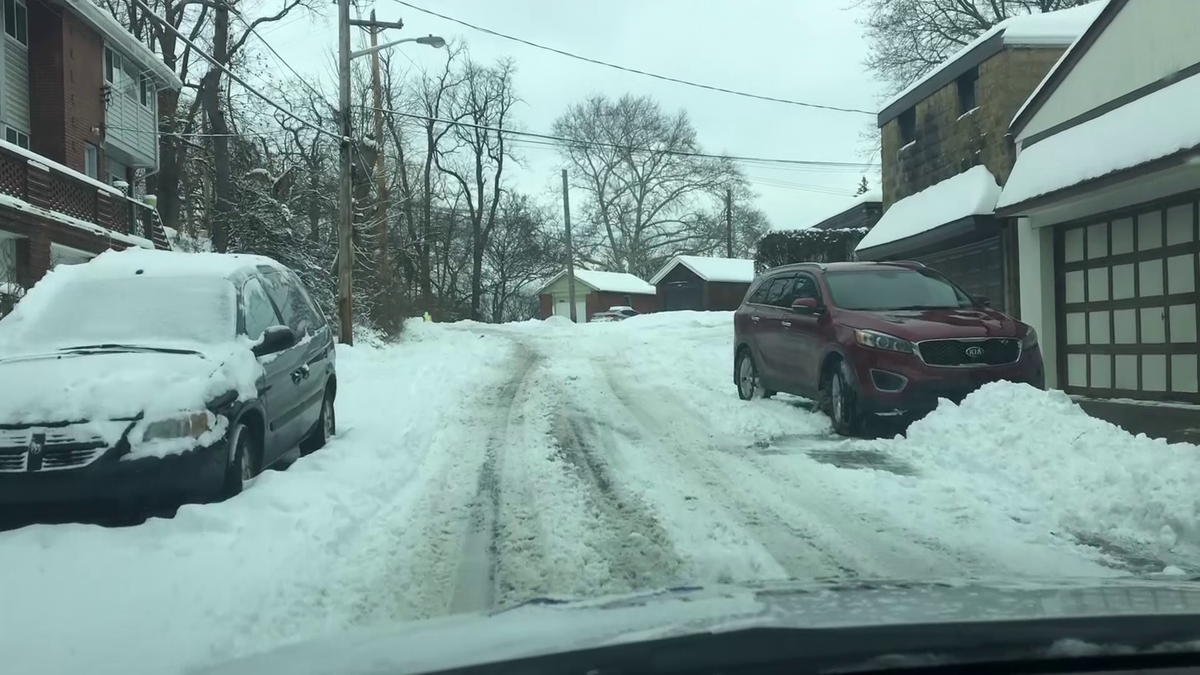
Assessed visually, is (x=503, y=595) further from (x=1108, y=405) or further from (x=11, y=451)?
(x=1108, y=405)

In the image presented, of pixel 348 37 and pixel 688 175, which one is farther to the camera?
pixel 688 175

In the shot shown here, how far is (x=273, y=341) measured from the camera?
24.5 feet

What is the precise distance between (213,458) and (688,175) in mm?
58017

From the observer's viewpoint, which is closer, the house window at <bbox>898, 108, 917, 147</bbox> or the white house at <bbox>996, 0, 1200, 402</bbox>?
the white house at <bbox>996, 0, 1200, 402</bbox>

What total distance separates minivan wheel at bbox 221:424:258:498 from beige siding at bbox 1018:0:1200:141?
10.6m

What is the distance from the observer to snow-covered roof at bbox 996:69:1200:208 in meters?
10.3

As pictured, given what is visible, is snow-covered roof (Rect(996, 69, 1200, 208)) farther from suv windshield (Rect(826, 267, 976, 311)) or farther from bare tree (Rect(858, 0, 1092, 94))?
bare tree (Rect(858, 0, 1092, 94))

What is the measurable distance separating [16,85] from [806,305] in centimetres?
2183

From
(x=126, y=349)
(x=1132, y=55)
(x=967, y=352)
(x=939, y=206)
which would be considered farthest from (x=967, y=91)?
(x=126, y=349)

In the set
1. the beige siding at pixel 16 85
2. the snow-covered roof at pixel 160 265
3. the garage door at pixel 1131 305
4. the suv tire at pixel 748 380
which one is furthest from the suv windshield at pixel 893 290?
the beige siding at pixel 16 85

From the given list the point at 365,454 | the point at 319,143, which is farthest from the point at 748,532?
the point at 319,143

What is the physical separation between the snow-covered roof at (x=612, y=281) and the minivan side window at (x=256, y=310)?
56.9 metres

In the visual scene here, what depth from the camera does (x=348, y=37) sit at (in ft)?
66.8

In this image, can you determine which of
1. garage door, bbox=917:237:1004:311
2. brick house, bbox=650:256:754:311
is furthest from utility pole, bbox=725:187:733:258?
garage door, bbox=917:237:1004:311
